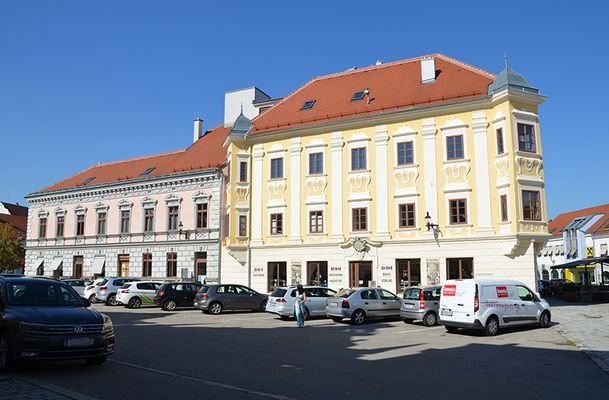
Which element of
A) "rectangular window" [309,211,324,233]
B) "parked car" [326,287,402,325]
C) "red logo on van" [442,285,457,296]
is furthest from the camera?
"rectangular window" [309,211,324,233]

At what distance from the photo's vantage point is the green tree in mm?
58344

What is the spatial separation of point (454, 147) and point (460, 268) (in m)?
6.68

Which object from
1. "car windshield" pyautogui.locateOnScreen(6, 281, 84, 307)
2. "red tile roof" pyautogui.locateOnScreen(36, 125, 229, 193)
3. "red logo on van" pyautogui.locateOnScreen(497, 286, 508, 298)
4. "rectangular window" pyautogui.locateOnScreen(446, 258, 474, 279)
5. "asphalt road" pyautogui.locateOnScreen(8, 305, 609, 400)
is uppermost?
"red tile roof" pyautogui.locateOnScreen(36, 125, 229, 193)

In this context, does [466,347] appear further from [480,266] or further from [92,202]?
[92,202]

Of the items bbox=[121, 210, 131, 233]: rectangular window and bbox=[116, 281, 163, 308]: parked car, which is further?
bbox=[121, 210, 131, 233]: rectangular window

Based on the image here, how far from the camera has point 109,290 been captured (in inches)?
1258

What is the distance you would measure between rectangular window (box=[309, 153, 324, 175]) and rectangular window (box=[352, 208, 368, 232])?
3446 mm

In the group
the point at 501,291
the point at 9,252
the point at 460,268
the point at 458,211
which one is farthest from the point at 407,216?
the point at 9,252

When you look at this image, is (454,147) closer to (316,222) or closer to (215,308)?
(316,222)

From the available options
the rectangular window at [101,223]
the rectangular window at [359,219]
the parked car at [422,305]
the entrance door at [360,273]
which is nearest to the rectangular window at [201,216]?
the rectangular window at [101,223]

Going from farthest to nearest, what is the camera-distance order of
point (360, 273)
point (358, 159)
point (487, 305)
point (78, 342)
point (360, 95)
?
1. point (360, 95)
2. point (358, 159)
3. point (360, 273)
4. point (487, 305)
5. point (78, 342)

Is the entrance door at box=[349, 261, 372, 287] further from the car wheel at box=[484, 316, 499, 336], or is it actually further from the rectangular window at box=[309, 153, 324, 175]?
the car wheel at box=[484, 316, 499, 336]

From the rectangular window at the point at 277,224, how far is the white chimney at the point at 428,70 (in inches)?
488

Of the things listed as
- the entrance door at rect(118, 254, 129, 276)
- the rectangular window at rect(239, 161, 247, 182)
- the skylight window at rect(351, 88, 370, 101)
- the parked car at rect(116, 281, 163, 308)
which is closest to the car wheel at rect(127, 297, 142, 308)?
the parked car at rect(116, 281, 163, 308)
